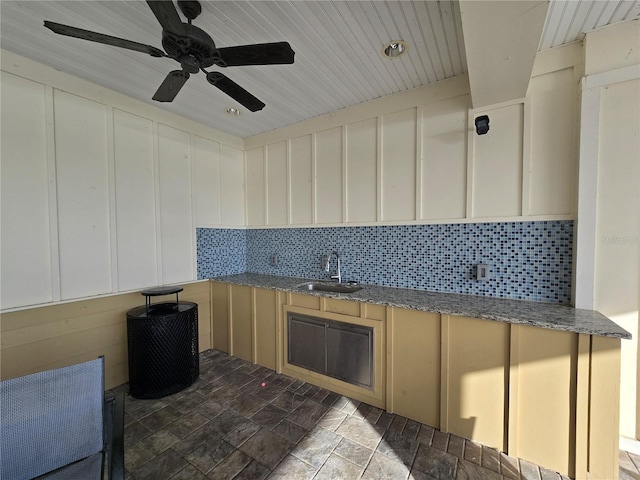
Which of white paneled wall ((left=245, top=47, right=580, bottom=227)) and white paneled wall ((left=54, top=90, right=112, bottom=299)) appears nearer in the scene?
white paneled wall ((left=245, top=47, right=580, bottom=227))

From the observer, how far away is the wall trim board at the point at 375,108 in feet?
7.85

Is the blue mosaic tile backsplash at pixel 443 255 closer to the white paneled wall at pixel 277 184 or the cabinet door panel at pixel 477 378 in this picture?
the white paneled wall at pixel 277 184

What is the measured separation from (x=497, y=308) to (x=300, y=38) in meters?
2.44

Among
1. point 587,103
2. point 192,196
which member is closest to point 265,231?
point 192,196

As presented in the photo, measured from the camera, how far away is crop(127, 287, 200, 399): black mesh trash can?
242 cm

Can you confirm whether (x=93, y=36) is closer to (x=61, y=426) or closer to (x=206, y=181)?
(x=61, y=426)

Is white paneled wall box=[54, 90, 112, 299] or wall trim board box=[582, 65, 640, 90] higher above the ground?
wall trim board box=[582, 65, 640, 90]

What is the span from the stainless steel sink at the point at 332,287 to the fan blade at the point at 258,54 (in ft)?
6.74

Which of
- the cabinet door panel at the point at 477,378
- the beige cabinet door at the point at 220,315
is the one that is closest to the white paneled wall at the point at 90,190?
the beige cabinet door at the point at 220,315

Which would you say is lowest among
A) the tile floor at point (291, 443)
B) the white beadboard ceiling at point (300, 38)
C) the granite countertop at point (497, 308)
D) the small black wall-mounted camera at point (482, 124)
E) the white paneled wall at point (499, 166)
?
the tile floor at point (291, 443)

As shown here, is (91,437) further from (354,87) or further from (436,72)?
(436,72)

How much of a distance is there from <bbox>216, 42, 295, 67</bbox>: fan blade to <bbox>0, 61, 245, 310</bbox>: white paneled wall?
1765 millimetres

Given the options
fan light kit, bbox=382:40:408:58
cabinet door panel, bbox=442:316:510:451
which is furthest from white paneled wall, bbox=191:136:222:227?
cabinet door panel, bbox=442:316:510:451

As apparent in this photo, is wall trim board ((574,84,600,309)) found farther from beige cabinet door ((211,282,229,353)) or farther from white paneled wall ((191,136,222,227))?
white paneled wall ((191,136,222,227))
